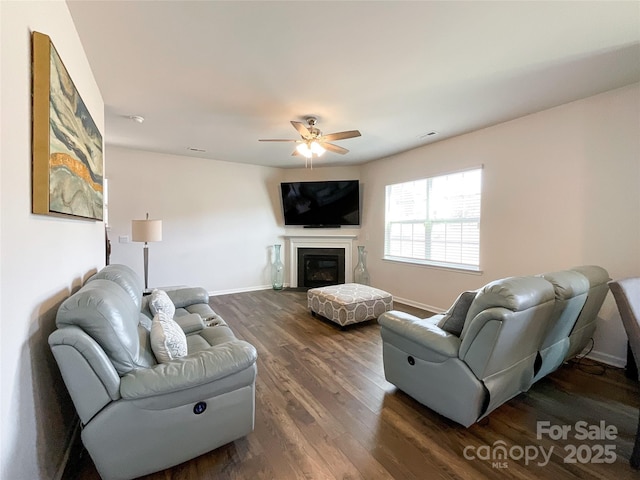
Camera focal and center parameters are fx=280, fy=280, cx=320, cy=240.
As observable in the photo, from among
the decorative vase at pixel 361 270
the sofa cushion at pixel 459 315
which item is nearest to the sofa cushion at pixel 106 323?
the sofa cushion at pixel 459 315

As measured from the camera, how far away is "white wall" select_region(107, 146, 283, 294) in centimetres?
463

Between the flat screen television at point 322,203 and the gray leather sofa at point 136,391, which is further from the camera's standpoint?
the flat screen television at point 322,203

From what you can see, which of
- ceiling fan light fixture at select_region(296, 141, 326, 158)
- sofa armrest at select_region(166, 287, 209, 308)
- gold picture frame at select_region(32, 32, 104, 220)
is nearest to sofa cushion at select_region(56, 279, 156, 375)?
gold picture frame at select_region(32, 32, 104, 220)

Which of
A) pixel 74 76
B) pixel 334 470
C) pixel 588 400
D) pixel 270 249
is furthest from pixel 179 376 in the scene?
pixel 270 249

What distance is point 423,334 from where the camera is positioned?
193 cm

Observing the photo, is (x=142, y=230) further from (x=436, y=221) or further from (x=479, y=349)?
(x=436, y=221)

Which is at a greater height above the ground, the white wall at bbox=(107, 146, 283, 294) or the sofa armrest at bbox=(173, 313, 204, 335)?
the white wall at bbox=(107, 146, 283, 294)

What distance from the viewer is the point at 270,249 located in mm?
5996

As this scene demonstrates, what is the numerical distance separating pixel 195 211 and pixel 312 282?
8.90ft

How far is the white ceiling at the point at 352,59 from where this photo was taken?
169cm

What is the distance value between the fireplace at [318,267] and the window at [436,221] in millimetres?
1182

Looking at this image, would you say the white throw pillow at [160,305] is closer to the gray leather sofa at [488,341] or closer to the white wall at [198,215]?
the gray leather sofa at [488,341]

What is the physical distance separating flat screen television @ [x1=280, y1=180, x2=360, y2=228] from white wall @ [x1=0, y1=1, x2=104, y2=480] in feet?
14.0

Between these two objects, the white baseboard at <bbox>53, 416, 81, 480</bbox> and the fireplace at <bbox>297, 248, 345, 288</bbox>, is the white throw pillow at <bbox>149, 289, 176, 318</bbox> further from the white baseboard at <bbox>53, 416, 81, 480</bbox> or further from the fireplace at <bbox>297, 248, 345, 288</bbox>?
the fireplace at <bbox>297, 248, 345, 288</bbox>
